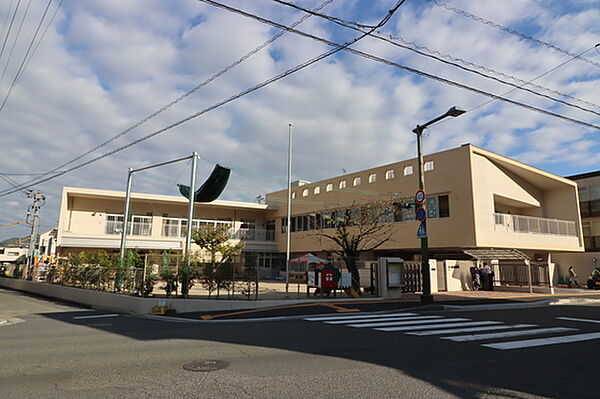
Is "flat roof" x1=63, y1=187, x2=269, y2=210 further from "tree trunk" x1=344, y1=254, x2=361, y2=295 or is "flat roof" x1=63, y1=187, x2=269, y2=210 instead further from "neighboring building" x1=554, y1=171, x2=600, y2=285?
"neighboring building" x1=554, y1=171, x2=600, y2=285

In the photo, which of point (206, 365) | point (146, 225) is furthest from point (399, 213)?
point (206, 365)

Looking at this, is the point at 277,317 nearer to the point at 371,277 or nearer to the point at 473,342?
the point at 473,342

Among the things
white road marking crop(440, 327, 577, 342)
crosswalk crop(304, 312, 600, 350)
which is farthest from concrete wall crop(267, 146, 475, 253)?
white road marking crop(440, 327, 577, 342)

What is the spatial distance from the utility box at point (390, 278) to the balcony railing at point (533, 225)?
912 cm

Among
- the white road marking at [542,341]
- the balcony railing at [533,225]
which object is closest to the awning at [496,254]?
the balcony railing at [533,225]

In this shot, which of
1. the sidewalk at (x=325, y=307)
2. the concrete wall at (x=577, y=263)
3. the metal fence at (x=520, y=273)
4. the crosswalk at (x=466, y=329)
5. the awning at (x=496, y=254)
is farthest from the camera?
the concrete wall at (x=577, y=263)

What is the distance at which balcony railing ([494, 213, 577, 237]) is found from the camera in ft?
79.9

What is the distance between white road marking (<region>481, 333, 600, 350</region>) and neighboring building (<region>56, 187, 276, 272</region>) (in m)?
28.9

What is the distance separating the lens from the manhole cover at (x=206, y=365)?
597 cm

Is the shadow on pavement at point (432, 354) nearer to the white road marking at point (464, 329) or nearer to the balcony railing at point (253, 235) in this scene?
the white road marking at point (464, 329)

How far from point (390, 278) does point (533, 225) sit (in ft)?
47.5

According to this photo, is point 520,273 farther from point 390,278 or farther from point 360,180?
point 390,278

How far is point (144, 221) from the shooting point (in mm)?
33406

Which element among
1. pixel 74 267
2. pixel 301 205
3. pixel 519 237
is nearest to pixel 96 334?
pixel 74 267
